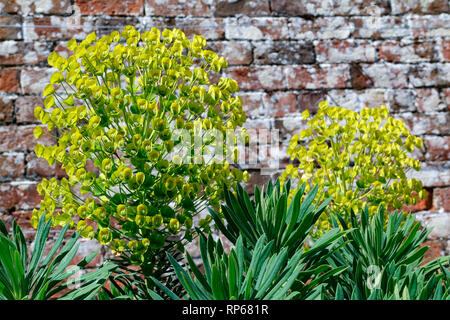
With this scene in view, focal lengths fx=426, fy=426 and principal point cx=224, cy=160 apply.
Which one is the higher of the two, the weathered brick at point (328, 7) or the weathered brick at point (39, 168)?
the weathered brick at point (328, 7)

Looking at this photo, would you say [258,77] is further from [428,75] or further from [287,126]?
[428,75]

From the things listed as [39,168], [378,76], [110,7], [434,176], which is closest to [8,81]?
[39,168]

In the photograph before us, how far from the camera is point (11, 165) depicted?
4.25 feet

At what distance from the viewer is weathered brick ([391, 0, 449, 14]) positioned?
146 cm

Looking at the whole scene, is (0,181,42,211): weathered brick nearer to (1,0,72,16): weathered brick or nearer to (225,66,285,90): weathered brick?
(1,0,72,16): weathered brick

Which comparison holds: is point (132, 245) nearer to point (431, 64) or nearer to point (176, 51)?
point (176, 51)

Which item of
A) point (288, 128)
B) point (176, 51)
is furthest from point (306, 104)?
point (176, 51)

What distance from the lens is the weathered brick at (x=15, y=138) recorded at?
1.30m

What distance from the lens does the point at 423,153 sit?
4.71ft

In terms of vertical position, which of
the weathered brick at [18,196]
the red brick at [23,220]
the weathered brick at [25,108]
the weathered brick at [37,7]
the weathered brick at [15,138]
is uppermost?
the weathered brick at [37,7]

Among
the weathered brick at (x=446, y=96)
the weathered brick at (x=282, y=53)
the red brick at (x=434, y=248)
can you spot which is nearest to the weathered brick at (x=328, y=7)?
the weathered brick at (x=282, y=53)

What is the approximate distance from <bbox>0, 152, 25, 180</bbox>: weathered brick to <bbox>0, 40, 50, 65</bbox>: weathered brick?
0.95 feet

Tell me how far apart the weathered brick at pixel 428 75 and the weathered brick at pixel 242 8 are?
538mm

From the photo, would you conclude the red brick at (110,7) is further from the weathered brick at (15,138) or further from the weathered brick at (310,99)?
the weathered brick at (310,99)
